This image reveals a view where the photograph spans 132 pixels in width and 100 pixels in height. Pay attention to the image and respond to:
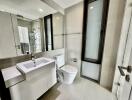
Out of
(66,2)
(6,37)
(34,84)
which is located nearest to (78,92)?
(34,84)

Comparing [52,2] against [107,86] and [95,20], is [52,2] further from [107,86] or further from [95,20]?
[107,86]

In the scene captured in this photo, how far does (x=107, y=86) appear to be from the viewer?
72.5 inches

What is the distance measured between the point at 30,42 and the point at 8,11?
0.65 m

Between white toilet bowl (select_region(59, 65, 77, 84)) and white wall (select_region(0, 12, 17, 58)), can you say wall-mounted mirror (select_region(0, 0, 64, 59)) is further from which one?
white toilet bowl (select_region(59, 65, 77, 84))

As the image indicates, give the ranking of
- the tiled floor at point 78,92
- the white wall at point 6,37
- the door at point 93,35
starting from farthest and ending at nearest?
the door at point 93,35 < the tiled floor at point 78,92 < the white wall at point 6,37

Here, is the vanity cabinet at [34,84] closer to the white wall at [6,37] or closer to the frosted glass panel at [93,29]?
the white wall at [6,37]

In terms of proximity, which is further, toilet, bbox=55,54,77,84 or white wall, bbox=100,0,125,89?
toilet, bbox=55,54,77,84

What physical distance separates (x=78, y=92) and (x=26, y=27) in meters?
1.90

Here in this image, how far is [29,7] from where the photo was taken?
1501mm

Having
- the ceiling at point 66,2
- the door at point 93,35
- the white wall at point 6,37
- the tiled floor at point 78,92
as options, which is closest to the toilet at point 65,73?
the tiled floor at point 78,92

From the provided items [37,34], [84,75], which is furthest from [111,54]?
[37,34]

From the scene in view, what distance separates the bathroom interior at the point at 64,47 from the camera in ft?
3.84

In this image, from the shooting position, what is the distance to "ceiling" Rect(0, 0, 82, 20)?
1.21 m

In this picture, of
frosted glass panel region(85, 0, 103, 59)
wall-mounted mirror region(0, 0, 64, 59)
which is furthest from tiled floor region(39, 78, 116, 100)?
wall-mounted mirror region(0, 0, 64, 59)
